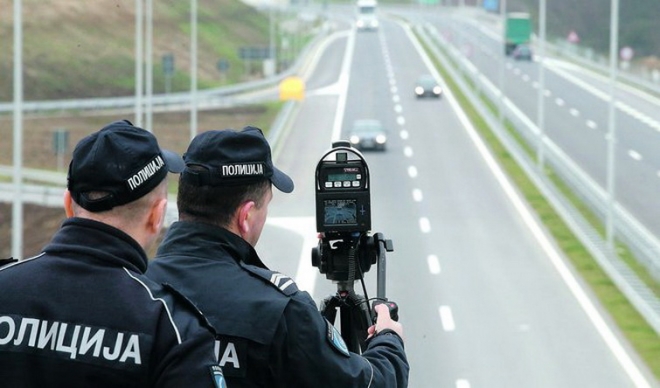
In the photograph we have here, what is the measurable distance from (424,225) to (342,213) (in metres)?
23.3

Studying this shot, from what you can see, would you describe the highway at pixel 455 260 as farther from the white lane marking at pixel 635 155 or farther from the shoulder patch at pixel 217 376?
the white lane marking at pixel 635 155

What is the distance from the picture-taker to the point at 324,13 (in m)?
100

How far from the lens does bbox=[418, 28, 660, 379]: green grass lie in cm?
1925

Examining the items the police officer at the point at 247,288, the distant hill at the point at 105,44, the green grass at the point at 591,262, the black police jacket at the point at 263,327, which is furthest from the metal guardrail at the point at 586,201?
the black police jacket at the point at 263,327

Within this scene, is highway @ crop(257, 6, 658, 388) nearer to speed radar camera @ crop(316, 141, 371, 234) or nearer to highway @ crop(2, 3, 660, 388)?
highway @ crop(2, 3, 660, 388)

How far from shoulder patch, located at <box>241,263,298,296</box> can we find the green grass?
13514 mm

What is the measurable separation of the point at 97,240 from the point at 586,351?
50.1ft

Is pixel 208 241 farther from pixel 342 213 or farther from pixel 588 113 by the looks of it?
pixel 588 113

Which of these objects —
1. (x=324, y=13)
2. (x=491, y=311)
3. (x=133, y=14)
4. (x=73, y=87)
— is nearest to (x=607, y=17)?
(x=133, y=14)

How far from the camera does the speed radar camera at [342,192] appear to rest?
522 cm

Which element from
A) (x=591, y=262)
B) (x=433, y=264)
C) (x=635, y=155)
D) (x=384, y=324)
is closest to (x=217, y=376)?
(x=384, y=324)

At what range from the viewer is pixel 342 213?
523cm

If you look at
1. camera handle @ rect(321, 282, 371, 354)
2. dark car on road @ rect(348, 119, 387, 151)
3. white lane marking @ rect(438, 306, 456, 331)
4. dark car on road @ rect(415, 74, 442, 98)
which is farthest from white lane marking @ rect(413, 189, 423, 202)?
camera handle @ rect(321, 282, 371, 354)

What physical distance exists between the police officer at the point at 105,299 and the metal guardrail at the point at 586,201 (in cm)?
1647
